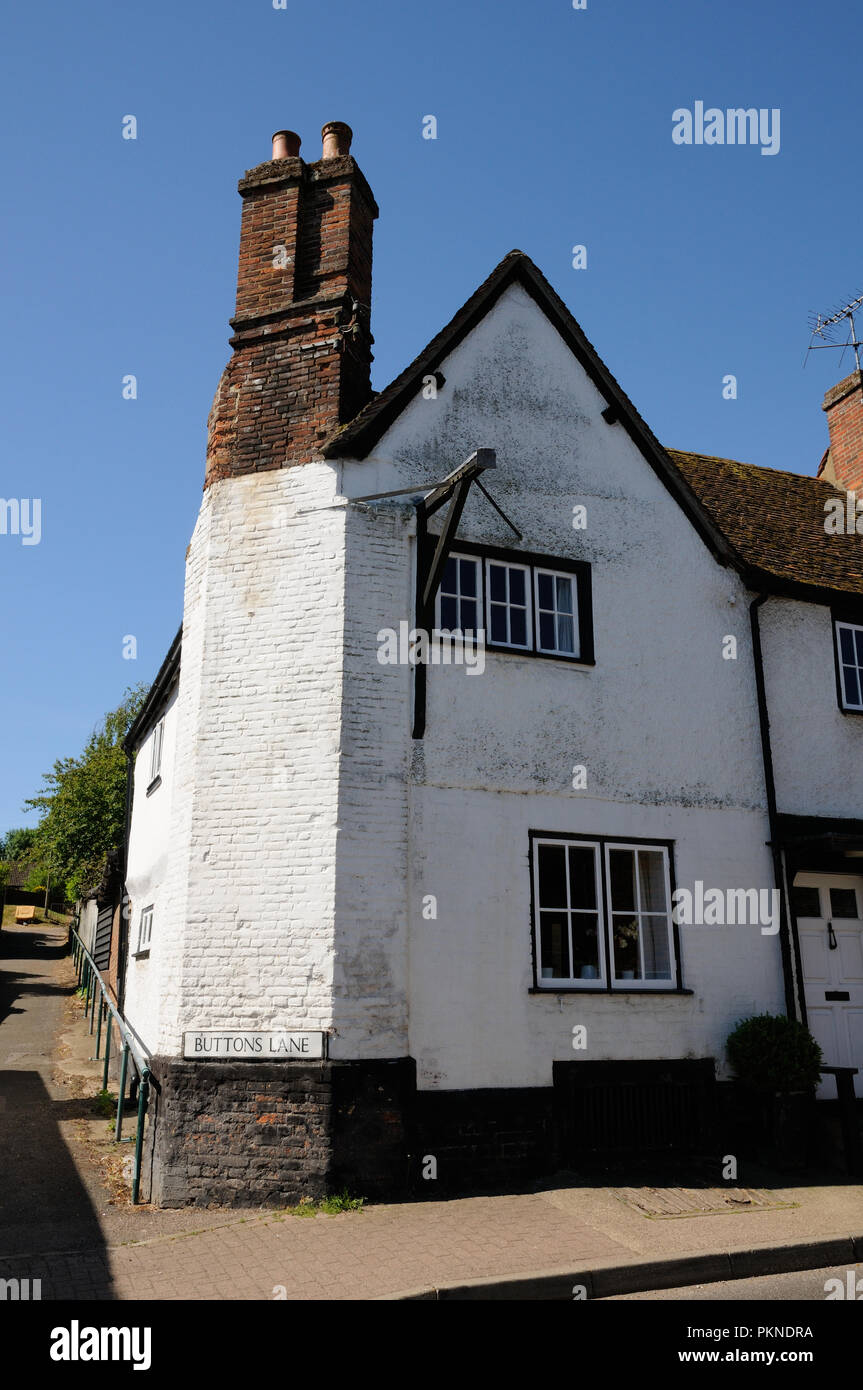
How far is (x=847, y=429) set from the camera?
16.1 meters

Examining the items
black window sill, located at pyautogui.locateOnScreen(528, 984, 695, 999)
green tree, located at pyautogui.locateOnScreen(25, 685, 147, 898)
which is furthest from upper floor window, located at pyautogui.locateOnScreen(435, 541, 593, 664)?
green tree, located at pyautogui.locateOnScreen(25, 685, 147, 898)

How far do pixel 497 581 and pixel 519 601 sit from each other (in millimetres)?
322

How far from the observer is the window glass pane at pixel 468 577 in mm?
10414

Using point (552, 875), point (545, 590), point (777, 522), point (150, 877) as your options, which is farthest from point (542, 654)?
point (150, 877)

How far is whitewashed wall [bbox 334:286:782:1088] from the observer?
9.14 meters

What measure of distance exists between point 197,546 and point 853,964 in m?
8.87

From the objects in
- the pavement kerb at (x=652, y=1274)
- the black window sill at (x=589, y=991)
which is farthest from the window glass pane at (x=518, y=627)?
the pavement kerb at (x=652, y=1274)

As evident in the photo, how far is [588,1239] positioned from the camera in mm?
7262

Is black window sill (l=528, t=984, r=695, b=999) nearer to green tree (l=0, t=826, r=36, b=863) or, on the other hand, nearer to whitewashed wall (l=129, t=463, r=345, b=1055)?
whitewashed wall (l=129, t=463, r=345, b=1055)

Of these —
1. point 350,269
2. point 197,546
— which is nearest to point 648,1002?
point 197,546

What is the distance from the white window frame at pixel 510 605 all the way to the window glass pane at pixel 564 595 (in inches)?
16.4

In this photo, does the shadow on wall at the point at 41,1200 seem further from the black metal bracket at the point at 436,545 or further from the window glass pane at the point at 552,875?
the black metal bracket at the point at 436,545
